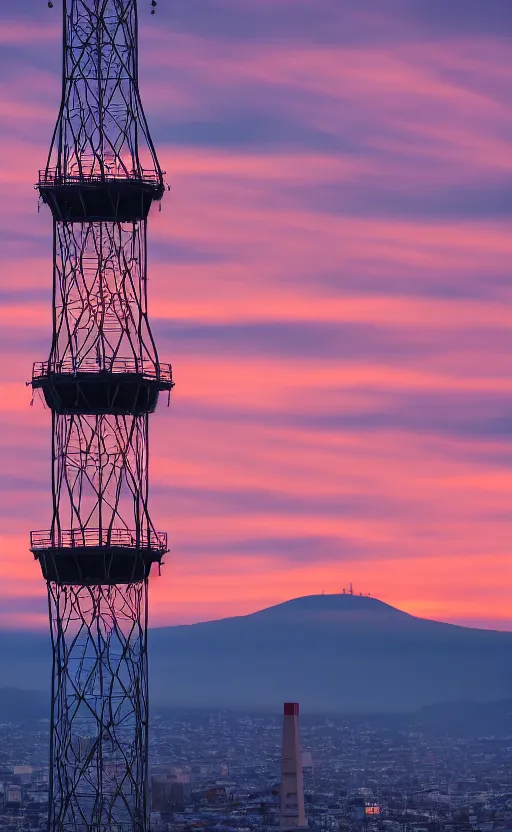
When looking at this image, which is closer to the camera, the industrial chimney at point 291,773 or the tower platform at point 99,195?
the tower platform at point 99,195

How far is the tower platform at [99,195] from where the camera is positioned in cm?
9531

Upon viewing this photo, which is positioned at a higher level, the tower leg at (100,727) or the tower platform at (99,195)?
the tower platform at (99,195)

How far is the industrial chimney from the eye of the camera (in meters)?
106

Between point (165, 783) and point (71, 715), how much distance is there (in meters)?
95.8

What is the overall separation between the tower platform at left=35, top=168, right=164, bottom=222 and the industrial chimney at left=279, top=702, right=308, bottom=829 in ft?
76.6

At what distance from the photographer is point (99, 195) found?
9562 centimetres

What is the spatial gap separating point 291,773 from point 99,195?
90.7ft

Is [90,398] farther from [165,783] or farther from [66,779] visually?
[165,783]

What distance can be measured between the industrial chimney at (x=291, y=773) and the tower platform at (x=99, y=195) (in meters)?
23.3

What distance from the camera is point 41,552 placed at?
311 feet

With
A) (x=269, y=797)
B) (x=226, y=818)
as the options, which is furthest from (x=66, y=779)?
(x=269, y=797)

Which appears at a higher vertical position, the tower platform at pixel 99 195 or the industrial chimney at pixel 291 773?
the tower platform at pixel 99 195

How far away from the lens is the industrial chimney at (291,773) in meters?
106

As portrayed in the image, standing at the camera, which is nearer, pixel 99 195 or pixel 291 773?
pixel 99 195
